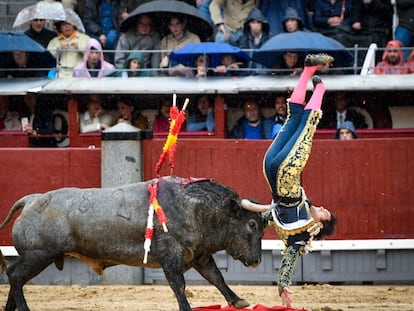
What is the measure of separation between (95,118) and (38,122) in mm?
625

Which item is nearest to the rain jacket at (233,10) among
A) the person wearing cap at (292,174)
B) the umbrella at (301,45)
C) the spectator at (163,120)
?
the umbrella at (301,45)

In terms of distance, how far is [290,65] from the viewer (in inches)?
593

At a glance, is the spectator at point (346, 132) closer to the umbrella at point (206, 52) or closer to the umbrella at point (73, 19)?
the umbrella at point (206, 52)

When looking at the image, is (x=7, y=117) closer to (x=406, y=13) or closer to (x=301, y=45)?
(x=301, y=45)

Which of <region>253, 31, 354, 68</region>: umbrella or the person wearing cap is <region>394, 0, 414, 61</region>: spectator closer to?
<region>253, 31, 354, 68</region>: umbrella

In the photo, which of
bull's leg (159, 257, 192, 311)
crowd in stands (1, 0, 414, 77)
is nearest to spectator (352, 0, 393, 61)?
crowd in stands (1, 0, 414, 77)

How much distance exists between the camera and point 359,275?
13.9 m

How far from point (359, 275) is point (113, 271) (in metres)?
2.41

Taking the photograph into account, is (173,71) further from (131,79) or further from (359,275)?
(359,275)

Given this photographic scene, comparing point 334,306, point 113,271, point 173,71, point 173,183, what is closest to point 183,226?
point 173,183

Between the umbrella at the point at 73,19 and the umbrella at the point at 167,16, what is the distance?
0.47 m

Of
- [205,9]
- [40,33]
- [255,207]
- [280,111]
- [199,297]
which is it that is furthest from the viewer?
[40,33]

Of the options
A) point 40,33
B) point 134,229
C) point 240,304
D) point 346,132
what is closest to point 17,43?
point 40,33

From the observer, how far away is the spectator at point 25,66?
51.1ft
